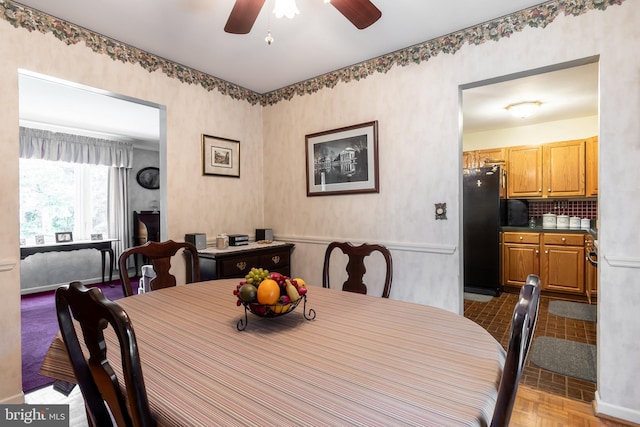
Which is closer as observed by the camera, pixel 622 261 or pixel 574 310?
pixel 622 261

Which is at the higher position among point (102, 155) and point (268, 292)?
point (102, 155)

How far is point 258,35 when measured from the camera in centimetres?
236

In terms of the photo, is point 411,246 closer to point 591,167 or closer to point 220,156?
point 220,156

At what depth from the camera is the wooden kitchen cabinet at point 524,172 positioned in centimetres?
464

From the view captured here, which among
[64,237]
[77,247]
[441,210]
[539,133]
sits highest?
[539,133]

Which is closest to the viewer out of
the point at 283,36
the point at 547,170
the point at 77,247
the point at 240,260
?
the point at 283,36

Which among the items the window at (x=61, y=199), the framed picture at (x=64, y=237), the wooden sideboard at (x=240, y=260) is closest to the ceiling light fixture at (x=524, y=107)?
the wooden sideboard at (x=240, y=260)

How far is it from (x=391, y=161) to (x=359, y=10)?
1.29m

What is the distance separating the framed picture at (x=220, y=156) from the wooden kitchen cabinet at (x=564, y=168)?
14.0 ft

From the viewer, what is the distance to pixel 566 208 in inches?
185

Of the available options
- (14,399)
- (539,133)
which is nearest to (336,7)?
(14,399)

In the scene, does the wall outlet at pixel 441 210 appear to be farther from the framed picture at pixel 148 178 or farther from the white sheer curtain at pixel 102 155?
the framed picture at pixel 148 178

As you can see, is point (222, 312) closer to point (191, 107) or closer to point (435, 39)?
point (191, 107)

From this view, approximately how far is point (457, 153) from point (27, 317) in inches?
193
